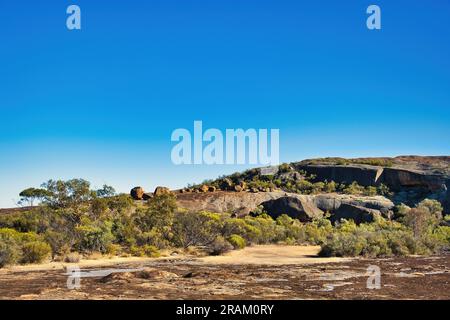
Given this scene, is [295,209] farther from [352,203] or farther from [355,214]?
[352,203]

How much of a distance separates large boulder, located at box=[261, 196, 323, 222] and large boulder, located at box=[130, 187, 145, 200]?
1642 cm

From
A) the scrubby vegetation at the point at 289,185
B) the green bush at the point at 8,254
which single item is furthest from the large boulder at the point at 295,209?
the green bush at the point at 8,254

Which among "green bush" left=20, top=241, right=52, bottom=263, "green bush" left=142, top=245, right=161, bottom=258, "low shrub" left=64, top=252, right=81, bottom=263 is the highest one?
"green bush" left=20, top=241, right=52, bottom=263

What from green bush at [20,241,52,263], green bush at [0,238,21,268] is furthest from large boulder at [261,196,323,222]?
green bush at [0,238,21,268]

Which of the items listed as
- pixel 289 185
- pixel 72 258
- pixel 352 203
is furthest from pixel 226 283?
pixel 289 185

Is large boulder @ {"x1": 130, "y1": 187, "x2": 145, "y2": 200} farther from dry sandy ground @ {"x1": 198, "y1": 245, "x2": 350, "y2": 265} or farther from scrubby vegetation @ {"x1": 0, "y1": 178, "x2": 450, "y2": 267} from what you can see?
dry sandy ground @ {"x1": 198, "y1": 245, "x2": 350, "y2": 265}

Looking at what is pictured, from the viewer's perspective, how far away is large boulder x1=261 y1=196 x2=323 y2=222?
50.4m

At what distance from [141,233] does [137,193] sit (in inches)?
1208

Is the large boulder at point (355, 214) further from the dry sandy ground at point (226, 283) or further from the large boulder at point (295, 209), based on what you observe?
the dry sandy ground at point (226, 283)

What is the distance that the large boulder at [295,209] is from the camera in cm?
5044

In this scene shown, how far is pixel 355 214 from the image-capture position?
164 ft

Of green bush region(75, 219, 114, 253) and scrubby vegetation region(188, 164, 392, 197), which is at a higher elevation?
scrubby vegetation region(188, 164, 392, 197)
